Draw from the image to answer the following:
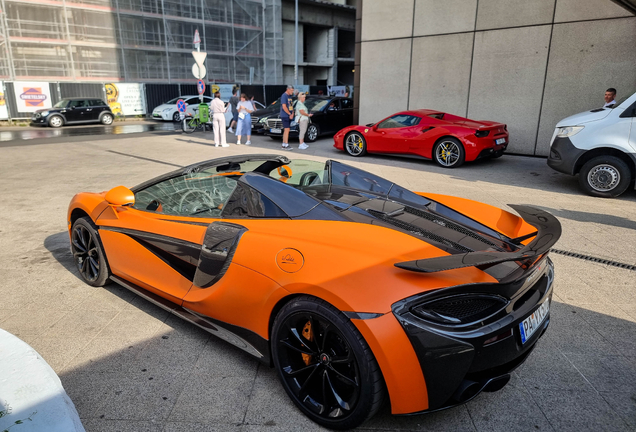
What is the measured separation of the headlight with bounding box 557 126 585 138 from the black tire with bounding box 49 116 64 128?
71.9 feet

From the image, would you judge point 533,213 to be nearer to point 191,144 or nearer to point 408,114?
point 408,114

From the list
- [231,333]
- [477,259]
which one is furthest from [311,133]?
[477,259]

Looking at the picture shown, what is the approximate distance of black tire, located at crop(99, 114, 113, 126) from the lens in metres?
23.0

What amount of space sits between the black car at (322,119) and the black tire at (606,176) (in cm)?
906

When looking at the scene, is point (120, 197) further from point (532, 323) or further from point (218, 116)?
point (218, 116)

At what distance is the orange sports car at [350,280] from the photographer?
197 centimetres

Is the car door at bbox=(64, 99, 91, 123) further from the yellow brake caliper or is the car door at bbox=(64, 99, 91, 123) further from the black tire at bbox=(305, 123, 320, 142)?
the yellow brake caliper

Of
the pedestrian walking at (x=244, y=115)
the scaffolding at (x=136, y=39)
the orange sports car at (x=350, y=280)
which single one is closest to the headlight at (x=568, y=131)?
the orange sports car at (x=350, y=280)

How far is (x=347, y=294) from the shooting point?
205 centimetres

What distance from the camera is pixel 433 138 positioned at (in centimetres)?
1074

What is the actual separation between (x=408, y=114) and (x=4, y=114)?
856 inches

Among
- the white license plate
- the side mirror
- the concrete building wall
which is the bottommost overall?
the white license plate

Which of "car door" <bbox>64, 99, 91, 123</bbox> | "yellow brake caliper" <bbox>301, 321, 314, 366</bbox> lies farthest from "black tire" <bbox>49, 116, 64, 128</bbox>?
"yellow brake caliper" <bbox>301, 321, 314, 366</bbox>

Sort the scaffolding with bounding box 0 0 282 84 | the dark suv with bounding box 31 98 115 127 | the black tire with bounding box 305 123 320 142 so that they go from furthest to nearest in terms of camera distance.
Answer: the scaffolding with bounding box 0 0 282 84, the dark suv with bounding box 31 98 115 127, the black tire with bounding box 305 123 320 142
